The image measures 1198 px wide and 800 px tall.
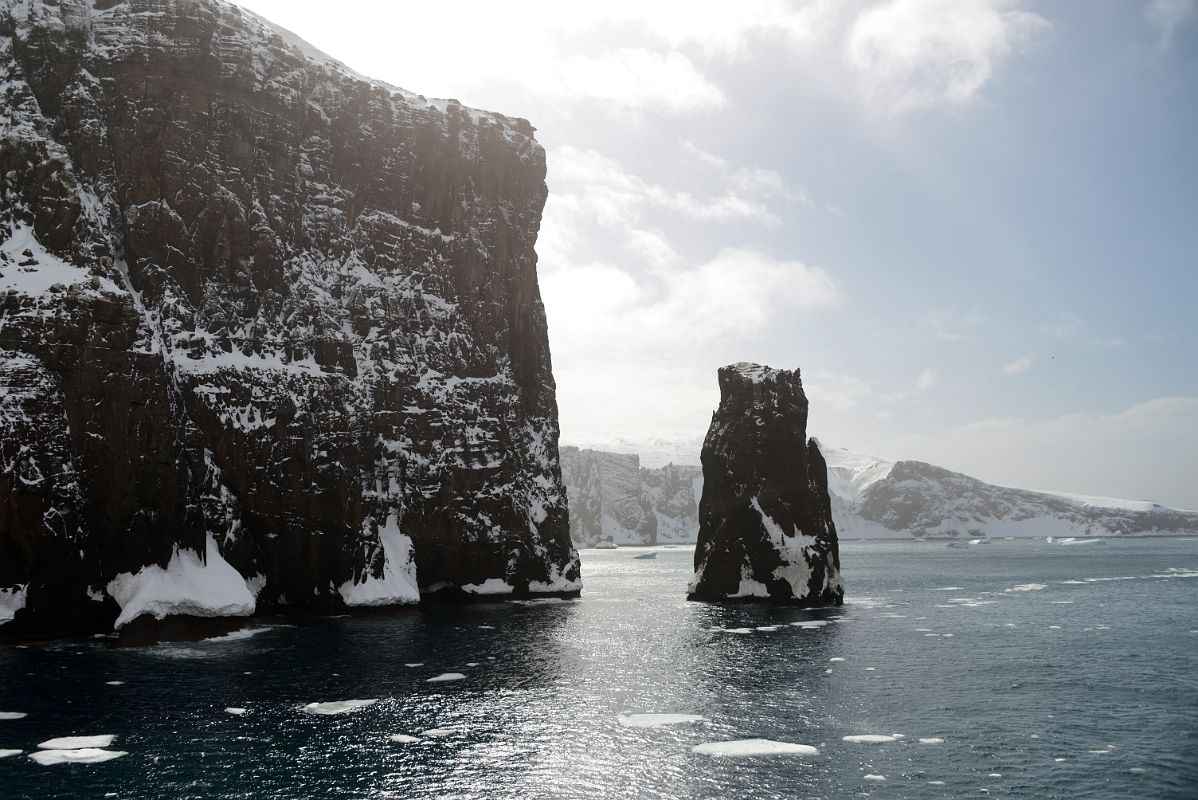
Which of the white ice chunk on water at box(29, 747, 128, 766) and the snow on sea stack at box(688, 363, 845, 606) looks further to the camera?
the snow on sea stack at box(688, 363, 845, 606)

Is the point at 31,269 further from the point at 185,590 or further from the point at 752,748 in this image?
the point at 752,748

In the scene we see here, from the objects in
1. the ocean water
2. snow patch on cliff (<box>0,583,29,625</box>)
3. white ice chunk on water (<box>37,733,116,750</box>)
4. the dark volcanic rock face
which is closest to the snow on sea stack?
the ocean water

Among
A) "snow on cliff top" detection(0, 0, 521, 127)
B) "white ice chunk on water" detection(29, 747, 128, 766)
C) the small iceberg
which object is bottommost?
the small iceberg

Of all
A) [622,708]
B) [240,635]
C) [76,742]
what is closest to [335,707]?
[76,742]

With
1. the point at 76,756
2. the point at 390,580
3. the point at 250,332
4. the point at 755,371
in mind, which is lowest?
the point at 76,756

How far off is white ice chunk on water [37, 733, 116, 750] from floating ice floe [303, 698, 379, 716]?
793 cm

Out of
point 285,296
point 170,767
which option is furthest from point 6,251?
point 170,767

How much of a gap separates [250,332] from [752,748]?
66.7 m

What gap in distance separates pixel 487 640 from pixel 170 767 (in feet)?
105

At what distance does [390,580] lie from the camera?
82688mm

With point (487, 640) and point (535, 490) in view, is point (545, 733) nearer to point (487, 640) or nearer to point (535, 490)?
point (487, 640)

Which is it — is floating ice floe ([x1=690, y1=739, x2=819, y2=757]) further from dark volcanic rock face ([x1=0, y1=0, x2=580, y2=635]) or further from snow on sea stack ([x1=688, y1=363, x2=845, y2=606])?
snow on sea stack ([x1=688, y1=363, x2=845, y2=606])

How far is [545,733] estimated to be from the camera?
35.1 meters

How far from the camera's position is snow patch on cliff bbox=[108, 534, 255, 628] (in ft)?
209
